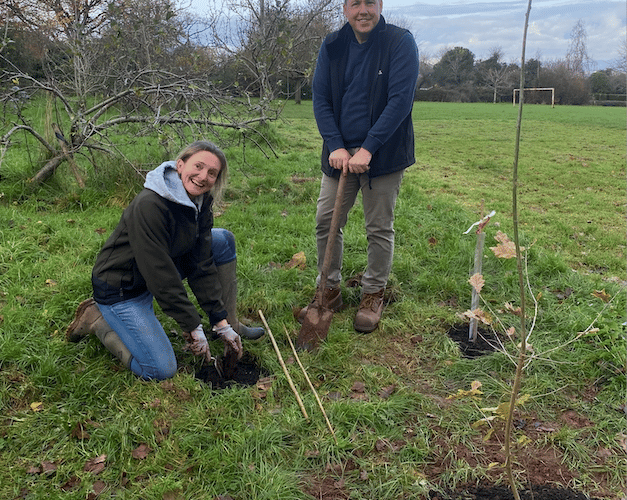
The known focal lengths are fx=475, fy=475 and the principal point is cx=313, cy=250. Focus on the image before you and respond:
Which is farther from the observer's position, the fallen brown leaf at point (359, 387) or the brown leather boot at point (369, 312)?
the brown leather boot at point (369, 312)

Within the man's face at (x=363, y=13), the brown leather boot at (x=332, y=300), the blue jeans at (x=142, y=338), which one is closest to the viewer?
the blue jeans at (x=142, y=338)

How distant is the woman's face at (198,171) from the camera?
273 centimetres

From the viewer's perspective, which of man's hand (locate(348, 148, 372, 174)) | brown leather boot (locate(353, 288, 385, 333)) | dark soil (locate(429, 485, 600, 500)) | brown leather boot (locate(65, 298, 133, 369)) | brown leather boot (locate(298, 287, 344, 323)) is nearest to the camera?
dark soil (locate(429, 485, 600, 500))

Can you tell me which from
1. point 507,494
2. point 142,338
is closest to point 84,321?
point 142,338

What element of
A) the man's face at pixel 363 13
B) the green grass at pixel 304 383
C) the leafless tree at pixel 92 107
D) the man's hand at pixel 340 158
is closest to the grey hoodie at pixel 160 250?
the green grass at pixel 304 383

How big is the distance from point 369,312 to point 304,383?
0.83 meters

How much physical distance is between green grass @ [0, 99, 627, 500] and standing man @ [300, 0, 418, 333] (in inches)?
20.8

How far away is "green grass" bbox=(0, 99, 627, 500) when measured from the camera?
2236mm

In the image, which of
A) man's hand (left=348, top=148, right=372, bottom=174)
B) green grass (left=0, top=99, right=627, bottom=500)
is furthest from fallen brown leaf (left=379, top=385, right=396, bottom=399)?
man's hand (left=348, top=148, right=372, bottom=174)

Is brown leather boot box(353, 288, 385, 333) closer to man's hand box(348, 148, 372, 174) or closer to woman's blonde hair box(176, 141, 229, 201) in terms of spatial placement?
man's hand box(348, 148, 372, 174)

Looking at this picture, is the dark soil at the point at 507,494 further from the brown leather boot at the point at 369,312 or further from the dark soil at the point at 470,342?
the brown leather boot at the point at 369,312

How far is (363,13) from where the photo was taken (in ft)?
9.77

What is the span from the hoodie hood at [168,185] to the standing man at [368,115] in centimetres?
105

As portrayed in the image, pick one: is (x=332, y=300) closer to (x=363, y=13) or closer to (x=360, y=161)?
(x=360, y=161)
